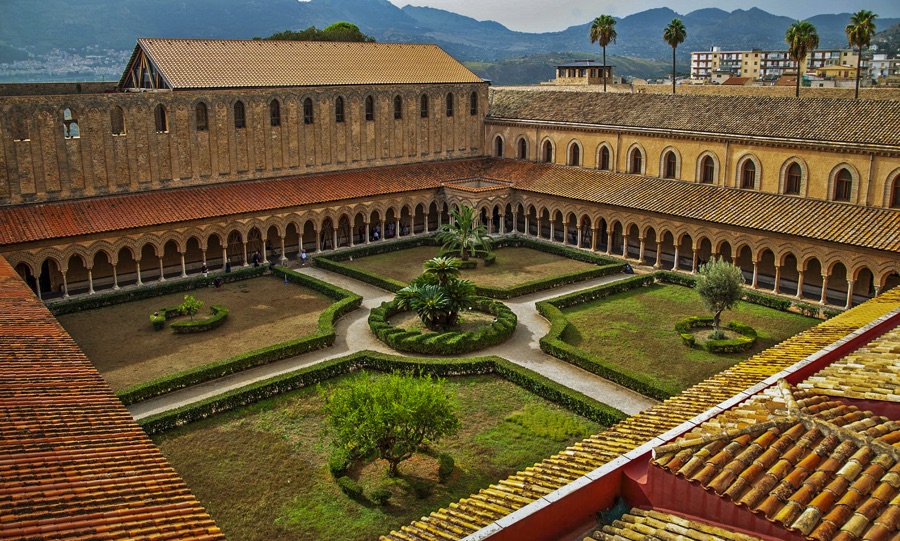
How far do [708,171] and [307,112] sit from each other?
22144 mm

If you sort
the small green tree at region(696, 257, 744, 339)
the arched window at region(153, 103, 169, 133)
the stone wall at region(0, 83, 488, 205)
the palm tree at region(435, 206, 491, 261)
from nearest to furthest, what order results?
the small green tree at region(696, 257, 744, 339)
the stone wall at region(0, 83, 488, 205)
the arched window at region(153, 103, 169, 133)
the palm tree at region(435, 206, 491, 261)

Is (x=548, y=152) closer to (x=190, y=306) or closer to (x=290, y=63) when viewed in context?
(x=290, y=63)

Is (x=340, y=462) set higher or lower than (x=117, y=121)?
lower

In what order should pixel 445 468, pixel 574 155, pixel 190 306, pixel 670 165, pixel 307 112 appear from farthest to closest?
pixel 574 155 → pixel 307 112 → pixel 670 165 → pixel 190 306 → pixel 445 468

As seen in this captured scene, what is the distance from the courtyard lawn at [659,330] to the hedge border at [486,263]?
8.31 ft

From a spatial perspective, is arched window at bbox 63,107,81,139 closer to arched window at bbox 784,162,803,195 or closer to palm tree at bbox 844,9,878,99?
arched window at bbox 784,162,803,195

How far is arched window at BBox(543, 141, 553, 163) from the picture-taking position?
152ft

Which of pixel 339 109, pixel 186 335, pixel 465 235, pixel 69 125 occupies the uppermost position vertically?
pixel 339 109

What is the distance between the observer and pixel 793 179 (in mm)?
34500

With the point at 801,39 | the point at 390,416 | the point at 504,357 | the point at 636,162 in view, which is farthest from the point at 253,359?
the point at 801,39

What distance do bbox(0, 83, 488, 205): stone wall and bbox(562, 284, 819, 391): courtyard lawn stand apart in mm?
19298

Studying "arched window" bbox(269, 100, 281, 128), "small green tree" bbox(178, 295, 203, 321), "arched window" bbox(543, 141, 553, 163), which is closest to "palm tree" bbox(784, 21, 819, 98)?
"arched window" bbox(543, 141, 553, 163)

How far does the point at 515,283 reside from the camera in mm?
35688

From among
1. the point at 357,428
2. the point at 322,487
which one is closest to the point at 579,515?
the point at 357,428
